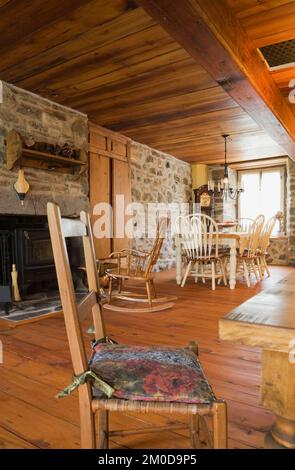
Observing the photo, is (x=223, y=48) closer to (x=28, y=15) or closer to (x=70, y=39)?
(x=70, y=39)

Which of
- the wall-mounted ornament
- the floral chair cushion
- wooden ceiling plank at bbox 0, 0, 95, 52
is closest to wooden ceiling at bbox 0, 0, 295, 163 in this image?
wooden ceiling plank at bbox 0, 0, 95, 52

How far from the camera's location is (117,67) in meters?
3.08

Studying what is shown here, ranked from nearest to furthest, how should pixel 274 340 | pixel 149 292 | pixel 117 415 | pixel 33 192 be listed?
1. pixel 274 340
2. pixel 117 415
3. pixel 149 292
4. pixel 33 192

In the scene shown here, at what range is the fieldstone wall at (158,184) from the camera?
18.7ft

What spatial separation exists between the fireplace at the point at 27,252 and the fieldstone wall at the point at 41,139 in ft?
0.43

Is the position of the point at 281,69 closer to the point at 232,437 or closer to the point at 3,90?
the point at 3,90

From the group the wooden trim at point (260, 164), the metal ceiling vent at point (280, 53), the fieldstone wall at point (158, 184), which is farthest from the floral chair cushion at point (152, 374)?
the wooden trim at point (260, 164)

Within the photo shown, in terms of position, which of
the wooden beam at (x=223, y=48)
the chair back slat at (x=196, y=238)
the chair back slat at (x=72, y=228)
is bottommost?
the chair back slat at (x=196, y=238)

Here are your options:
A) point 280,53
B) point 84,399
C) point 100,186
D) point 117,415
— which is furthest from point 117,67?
point 84,399

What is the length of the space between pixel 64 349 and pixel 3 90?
8.76ft

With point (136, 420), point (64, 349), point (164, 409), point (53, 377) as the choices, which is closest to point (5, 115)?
point (64, 349)

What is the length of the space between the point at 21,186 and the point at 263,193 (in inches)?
229

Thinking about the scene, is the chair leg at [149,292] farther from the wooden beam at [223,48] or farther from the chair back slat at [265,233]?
the chair back slat at [265,233]

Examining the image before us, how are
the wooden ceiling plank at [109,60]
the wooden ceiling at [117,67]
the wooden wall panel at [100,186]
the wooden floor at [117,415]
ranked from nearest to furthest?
the wooden floor at [117,415]
the wooden ceiling at [117,67]
the wooden ceiling plank at [109,60]
the wooden wall panel at [100,186]
